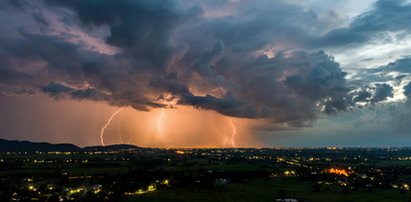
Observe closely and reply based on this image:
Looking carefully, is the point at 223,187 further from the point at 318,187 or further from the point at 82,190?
the point at 82,190

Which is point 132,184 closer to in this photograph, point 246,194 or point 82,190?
point 82,190

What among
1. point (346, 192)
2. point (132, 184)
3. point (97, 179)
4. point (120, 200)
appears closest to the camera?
point (120, 200)

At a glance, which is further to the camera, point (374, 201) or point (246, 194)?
point (246, 194)

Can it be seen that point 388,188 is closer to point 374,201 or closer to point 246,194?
point 374,201

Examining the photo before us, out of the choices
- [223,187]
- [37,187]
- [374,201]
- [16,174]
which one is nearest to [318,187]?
[374,201]

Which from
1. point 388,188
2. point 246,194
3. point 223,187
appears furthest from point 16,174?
point 388,188

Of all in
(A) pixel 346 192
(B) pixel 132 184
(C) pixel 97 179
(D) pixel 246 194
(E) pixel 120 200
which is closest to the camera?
(E) pixel 120 200

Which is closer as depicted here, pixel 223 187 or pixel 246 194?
pixel 246 194

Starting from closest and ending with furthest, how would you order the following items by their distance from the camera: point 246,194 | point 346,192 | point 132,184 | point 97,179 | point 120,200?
point 120,200, point 246,194, point 346,192, point 132,184, point 97,179

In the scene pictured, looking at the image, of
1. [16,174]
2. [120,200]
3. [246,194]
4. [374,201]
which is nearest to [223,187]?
[246,194]
